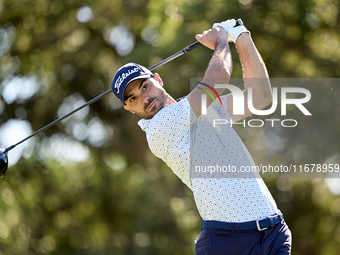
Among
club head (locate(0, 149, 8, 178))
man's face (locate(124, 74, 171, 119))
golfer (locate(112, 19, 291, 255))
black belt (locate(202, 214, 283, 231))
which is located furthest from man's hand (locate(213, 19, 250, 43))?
club head (locate(0, 149, 8, 178))

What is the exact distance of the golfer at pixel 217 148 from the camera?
1.64 metres

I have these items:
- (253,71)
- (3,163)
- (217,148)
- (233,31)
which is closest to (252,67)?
(253,71)

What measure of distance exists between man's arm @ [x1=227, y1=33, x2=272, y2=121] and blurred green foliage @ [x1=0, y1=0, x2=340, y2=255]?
3.32 m

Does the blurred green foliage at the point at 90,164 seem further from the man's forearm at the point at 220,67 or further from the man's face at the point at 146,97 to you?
the man's forearm at the point at 220,67

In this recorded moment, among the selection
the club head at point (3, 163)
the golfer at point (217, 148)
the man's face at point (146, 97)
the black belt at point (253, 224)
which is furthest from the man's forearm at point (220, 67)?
the club head at point (3, 163)

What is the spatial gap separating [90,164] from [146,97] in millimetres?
3931

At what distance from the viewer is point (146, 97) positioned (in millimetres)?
1896

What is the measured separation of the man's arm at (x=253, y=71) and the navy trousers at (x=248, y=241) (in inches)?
18.4

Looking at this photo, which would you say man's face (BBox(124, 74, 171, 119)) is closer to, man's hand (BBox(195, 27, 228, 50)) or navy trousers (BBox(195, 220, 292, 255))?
man's hand (BBox(195, 27, 228, 50))

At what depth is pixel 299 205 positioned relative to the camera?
17.3ft

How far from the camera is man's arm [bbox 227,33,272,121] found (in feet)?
6.03

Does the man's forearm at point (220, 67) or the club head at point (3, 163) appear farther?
the club head at point (3, 163)

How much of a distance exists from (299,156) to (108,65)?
2.16 m

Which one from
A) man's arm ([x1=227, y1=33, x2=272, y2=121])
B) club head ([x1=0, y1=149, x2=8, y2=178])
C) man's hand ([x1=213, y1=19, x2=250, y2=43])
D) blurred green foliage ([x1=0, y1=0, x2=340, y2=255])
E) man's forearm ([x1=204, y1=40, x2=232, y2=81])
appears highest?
man's hand ([x1=213, y1=19, x2=250, y2=43])
